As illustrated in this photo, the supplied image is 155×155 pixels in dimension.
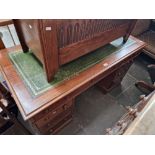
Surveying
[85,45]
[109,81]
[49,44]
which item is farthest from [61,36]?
[109,81]

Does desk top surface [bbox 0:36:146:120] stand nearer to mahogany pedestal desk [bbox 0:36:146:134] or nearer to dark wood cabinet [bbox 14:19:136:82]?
mahogany pedestal desk [bbox 0:36:146:134]

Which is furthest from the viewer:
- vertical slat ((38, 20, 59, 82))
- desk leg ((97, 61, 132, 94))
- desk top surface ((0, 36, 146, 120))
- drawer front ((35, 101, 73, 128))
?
desk leg ((97, 61, 132, 94))

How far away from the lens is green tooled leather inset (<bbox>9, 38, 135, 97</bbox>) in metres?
0.81

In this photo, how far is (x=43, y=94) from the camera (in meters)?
0.77

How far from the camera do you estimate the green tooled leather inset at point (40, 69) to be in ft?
2.67

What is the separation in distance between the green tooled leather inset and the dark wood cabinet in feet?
0.19

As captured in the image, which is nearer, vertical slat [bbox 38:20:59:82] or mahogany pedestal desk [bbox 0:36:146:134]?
vertical slat [bbox 38:20:59:82]

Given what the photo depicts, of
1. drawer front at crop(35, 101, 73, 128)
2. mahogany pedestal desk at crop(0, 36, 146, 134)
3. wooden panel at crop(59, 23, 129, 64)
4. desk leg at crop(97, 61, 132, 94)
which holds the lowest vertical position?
desk leg at crop(97, 61, 132, 94)

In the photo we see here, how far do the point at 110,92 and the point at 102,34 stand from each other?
1039mm

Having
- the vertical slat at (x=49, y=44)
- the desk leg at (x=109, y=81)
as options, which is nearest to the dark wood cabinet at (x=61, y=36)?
the vertical slat at (x=49, y=44)

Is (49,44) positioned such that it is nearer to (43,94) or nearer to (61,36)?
(61,36)

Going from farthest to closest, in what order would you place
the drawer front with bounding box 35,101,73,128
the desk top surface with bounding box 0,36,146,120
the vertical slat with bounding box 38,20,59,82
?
the drawer front with bounding box 35,101,73,128 → the desk top surface with bounding box 0,36,146,120 → the vertical slat with bounding box 38,20,59,82

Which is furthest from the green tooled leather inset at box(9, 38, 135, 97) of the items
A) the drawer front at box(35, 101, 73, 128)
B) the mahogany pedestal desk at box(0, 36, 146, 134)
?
the drawer front at box(35, 101, 73, 128)
